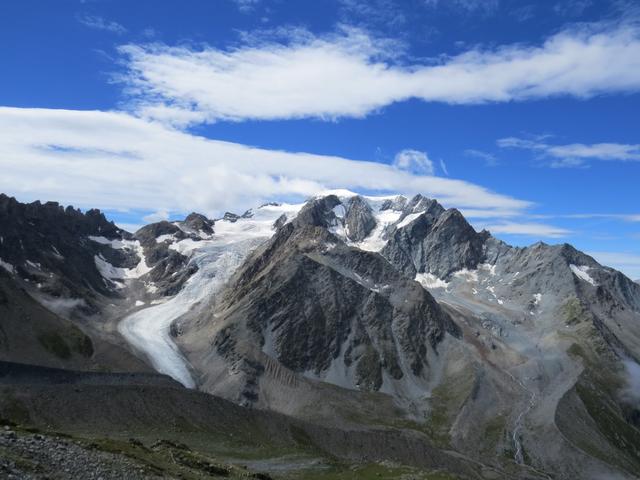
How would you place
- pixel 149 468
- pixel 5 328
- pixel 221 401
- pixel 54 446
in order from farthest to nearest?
pixel 5 328 < pixel 221 401 < pixel 149 468 < pixel 54 446

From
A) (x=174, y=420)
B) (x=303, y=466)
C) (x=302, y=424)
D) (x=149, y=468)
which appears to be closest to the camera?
(x=149, y=468)

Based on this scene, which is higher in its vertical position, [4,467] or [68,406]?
[4,467]

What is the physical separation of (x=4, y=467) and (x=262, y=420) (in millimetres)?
126633

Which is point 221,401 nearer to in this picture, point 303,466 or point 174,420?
point 174,420

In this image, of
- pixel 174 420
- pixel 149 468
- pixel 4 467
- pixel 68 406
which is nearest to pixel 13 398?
pixel 68 406

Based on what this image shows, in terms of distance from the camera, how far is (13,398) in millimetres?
131625

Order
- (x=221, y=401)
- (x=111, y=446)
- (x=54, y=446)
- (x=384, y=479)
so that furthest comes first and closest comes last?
(x=221, y=401)
(x=384, y=479)
(x=111, y=446)
(x=54, y=446)

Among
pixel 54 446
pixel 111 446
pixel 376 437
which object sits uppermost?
pixel 54 446

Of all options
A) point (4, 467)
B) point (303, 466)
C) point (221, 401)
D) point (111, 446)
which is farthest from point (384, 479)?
point (4, 467)

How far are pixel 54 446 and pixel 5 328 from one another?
16336 centimetres

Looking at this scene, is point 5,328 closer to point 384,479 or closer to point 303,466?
point 303,466

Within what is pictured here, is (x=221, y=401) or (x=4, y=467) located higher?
(x=4, y=467)

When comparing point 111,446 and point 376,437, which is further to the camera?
point 376,437

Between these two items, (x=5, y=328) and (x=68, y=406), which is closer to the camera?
(x=68, y=406)
